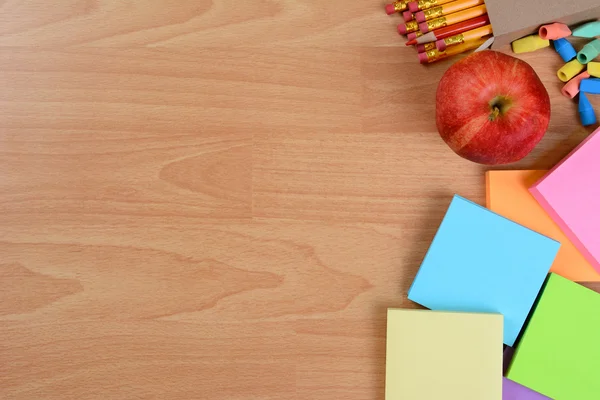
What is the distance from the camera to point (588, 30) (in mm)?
636

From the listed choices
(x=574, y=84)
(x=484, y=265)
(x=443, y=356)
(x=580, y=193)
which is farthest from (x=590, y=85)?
(x=443, y=356)

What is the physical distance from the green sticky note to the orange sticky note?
0.13 ft

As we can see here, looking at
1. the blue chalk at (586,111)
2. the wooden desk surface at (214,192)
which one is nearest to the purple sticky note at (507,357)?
the wooden desk surface at (214,192)

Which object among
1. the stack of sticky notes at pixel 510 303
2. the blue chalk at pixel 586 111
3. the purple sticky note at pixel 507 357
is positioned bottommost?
the purple sticky note at pixel 507 357

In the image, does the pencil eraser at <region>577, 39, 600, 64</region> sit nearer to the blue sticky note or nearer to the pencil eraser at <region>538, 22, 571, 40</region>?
the pencil eraser at <region>538, 22, 571, 40</region>

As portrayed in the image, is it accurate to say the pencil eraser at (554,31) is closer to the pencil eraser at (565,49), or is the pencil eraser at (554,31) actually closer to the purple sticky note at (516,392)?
the pencil eraser at (565,49)

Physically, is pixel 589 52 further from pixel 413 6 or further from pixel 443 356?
pixel 443 356

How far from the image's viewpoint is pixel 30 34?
683 millimetres

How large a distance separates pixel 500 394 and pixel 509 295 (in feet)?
0.34

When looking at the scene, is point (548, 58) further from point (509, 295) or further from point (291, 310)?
point (291, 310)

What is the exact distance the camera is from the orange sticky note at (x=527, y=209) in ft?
2.08

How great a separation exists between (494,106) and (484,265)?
17 cm

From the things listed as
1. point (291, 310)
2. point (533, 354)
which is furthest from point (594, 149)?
point (291, 310)

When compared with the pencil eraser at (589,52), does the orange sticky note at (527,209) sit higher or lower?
lower
